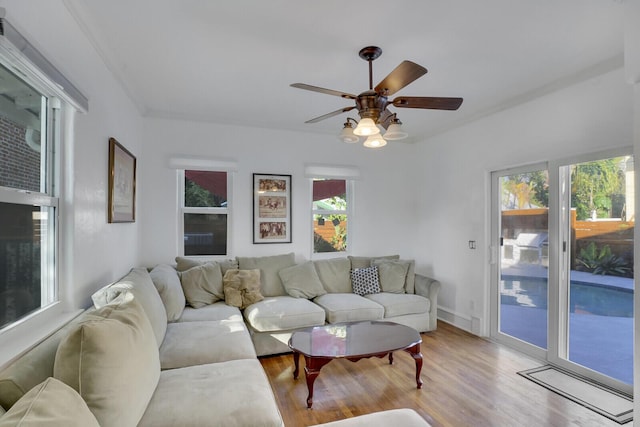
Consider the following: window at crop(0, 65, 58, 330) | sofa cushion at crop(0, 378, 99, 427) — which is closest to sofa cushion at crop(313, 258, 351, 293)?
window at crop(0, 65, 58, 330)

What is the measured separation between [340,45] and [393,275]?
9.12 ft

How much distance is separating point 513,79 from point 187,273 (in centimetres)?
359

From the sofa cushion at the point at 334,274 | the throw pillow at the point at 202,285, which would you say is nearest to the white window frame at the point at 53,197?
the throw pillow at the point at 202,285

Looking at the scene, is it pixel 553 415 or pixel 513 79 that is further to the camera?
pixel 513 79

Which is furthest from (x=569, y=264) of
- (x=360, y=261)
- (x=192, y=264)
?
(x=192, y=264)

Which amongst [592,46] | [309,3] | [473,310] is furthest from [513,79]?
[473,310]

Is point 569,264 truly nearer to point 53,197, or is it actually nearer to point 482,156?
point 482,156

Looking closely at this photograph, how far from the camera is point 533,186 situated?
3.31m

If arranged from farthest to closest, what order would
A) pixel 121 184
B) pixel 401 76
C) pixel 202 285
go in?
pixel 202 285
pixel 121 184
pixel 401 76

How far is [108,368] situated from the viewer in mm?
1239

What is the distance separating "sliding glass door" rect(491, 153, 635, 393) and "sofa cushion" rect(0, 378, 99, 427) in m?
3.43

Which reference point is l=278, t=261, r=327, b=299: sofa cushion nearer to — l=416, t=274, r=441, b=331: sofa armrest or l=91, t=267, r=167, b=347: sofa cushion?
l=416, t=274, r=441, b=331: sofa armrest

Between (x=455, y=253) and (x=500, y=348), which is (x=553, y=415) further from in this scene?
(x=455, y=253)

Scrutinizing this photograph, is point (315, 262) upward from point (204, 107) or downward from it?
downward
